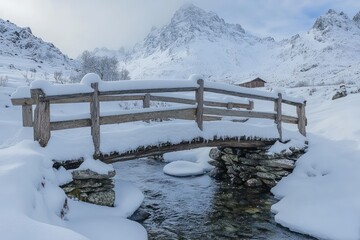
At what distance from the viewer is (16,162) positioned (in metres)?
5.09

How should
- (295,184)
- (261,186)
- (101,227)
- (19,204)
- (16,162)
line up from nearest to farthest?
(19,204)
(16,162)
(101,227)
(295,184)
(261,186)

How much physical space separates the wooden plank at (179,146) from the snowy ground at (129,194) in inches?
28.0

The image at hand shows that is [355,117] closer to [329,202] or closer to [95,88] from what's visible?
[329,202]

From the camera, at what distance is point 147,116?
7.60m

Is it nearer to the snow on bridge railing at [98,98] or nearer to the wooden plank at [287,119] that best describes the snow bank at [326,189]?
the wooden plank at [287,119]

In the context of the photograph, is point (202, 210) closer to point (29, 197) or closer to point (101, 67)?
point (29, 197)

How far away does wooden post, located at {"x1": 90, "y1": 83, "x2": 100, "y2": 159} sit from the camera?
669 centimetres

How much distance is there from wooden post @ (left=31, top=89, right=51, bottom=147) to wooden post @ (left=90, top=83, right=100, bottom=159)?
0.86 meters

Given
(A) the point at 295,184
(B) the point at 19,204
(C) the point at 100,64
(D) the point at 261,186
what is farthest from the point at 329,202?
(C) the point at 100,64

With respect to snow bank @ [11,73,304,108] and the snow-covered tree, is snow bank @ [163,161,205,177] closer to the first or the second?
snow bank @ [11,73,304,108]

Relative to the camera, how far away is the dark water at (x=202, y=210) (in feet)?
22.7

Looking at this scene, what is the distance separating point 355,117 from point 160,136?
7377 millimetres

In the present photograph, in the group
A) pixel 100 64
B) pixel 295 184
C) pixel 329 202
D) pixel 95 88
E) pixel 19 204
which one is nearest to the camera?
pixel 19 204

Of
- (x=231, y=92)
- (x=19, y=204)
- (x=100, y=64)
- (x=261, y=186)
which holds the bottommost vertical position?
(x=261, y=186)
